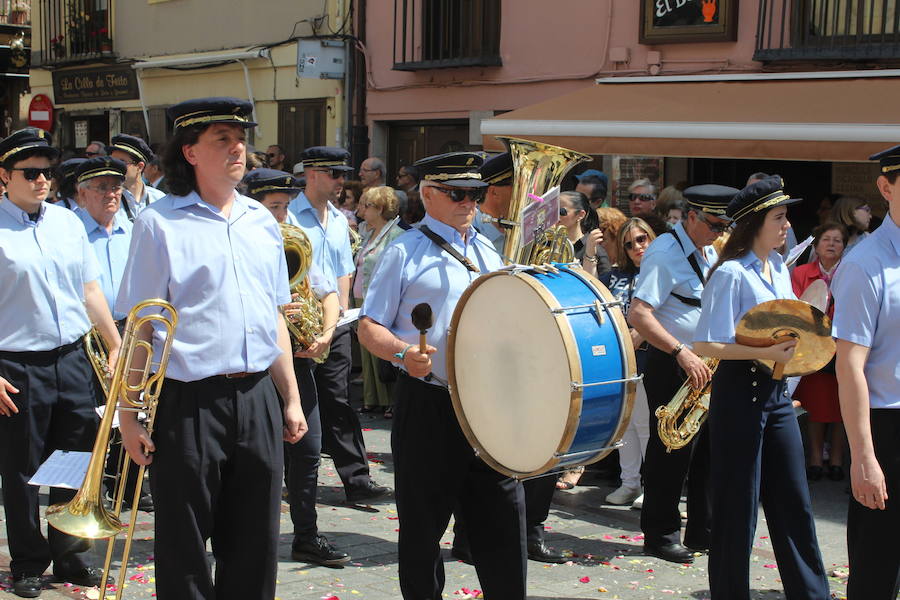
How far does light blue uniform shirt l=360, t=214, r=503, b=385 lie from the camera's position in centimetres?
509

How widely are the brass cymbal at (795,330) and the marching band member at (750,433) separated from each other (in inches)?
2.0

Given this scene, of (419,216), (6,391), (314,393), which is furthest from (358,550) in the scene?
(419,216)

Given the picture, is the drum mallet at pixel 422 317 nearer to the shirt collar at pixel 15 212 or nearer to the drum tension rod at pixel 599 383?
the drum tension rod at pixel 599 383

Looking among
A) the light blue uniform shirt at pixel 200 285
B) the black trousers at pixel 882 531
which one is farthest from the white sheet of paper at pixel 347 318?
Result: the black trousers at pixel 882 531

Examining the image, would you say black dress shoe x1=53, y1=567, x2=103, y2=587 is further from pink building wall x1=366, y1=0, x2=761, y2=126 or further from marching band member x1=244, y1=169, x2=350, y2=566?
pink building wall x1=366, y1=0, x2=761, y2=126

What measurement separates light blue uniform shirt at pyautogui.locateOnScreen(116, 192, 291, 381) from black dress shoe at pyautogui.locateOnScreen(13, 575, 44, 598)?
7.22 ft

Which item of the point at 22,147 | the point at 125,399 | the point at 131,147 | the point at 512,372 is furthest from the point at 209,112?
the point at 131,147

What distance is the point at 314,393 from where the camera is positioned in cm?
699

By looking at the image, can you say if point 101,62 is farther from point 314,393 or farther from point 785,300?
point 785,300

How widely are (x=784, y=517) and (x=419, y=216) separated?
645cm

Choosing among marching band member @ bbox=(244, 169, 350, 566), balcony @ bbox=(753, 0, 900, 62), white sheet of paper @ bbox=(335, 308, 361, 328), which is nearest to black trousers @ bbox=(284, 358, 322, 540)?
marching band member @ bbox=(244, 169, 350, 566)

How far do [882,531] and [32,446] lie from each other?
3.81 m

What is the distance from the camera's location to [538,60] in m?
15.5

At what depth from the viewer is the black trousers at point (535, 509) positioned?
22.1 ft
